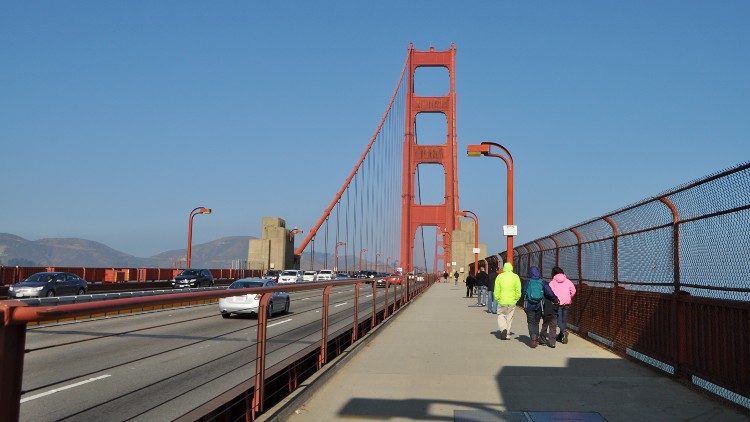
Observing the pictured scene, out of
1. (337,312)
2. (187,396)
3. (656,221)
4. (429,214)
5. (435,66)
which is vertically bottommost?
(187,396)

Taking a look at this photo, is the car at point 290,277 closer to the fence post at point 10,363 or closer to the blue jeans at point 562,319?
the blue jeans at point 562,319

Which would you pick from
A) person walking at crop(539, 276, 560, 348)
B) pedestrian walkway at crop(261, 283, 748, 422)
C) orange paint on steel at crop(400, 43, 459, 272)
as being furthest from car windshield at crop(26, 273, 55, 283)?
orange paint on steel at crop(400, 43, 459, 272)

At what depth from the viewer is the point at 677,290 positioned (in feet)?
26.5

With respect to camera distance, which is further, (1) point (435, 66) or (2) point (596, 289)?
(1) point (435, 66)

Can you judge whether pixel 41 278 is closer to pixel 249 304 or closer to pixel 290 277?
pixel 249 304

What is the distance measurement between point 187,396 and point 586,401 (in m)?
4.26

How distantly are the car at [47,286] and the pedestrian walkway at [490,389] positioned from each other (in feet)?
60.3

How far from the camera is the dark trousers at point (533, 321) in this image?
37.0 ft

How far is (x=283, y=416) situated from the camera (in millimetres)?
5469

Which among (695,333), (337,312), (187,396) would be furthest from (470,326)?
(187,396)

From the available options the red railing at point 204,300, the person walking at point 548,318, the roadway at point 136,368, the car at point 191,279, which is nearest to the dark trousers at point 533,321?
the person walking at point 548,318

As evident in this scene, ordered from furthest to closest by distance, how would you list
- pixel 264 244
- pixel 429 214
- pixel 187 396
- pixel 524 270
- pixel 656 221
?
pixel 429 214 → pixel 264 244 → pixel 524 270 → pixel 656 221 → pixel 187 396

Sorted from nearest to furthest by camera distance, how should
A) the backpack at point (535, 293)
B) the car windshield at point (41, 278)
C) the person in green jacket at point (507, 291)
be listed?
the backpack at point (535, 293)
the person in green jacket at point (507, 291)
the car windshield at point (41, 278)

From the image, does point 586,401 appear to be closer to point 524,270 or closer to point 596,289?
point 596,289
